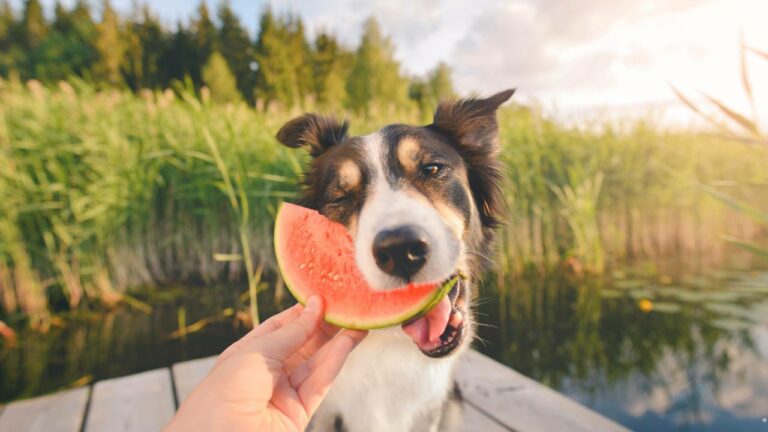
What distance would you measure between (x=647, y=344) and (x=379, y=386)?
3755 millimetres

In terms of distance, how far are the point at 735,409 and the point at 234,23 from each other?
47.4 meters

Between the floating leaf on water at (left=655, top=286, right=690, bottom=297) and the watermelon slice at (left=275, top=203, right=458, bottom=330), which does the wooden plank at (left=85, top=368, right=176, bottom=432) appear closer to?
the watermelon slice at (left=275, top=203, right=458, bottom=330)

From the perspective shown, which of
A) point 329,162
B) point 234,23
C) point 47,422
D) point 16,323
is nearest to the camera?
point 329,162

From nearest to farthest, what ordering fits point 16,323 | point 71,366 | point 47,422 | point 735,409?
point 47,422, point 735,409, point 71,366, point 16,323

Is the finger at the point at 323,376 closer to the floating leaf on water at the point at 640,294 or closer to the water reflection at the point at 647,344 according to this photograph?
the water reflection at the point at 647,344

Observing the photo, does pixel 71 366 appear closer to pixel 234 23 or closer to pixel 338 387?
pixel 338 387

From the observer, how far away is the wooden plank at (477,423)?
7.22 ft

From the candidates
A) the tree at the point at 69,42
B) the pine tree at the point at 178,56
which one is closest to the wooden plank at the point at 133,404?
the tree at the point at 69,42

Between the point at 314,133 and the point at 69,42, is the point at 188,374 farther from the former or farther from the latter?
the point at 69,42

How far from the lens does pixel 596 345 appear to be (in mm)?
4410

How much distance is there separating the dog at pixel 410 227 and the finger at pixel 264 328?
35cm

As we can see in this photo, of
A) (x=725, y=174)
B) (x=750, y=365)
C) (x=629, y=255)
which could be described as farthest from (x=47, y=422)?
(x=725, y=174)

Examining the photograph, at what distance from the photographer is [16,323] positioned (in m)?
4.77

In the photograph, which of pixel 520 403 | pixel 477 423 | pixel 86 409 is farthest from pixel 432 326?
pixel 86 409
